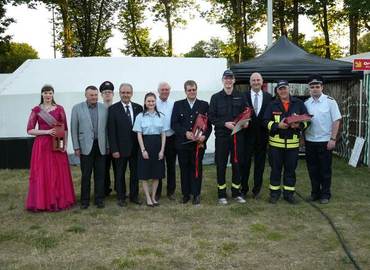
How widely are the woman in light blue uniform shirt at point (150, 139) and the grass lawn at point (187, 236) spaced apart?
0.49 meters

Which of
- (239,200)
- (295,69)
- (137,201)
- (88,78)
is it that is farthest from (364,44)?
(137,201)

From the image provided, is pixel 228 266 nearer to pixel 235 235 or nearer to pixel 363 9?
pixel 235 235

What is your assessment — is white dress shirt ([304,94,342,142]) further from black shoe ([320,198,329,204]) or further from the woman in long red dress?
the woman in long red dress

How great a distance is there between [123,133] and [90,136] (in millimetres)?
421

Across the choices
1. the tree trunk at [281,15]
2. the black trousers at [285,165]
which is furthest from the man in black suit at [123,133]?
the tree trunk at [281,15]

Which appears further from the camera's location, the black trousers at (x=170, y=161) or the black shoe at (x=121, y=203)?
the black trousers at (x=170, y=161)

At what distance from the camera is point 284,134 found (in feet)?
20.0

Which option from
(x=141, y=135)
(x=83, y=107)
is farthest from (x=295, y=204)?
(x=83, y=107)

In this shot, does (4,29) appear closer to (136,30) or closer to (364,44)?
(136,30)

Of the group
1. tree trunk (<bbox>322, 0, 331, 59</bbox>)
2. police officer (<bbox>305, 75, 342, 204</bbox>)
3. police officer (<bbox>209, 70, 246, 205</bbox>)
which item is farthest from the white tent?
tree trunk (<bbox>322, 0, 331, 59</bbox>)

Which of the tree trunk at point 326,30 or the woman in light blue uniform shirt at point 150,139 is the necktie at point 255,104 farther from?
the tree trunk at point 326,30

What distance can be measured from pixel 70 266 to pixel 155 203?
230cm

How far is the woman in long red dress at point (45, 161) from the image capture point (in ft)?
19.5

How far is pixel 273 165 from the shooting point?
20.5ft
